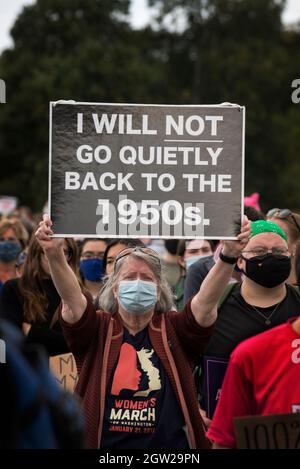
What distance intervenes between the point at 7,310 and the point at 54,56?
149 feet

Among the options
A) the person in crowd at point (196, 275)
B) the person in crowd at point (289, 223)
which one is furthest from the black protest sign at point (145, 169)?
the person in crowd at point (289, 223)

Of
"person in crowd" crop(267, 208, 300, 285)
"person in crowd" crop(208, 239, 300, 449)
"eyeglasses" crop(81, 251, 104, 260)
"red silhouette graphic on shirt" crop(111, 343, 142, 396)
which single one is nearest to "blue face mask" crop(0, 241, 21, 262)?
"eyeglasses" crop(81, 251, 104, 260)

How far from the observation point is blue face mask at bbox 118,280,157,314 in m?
4.80

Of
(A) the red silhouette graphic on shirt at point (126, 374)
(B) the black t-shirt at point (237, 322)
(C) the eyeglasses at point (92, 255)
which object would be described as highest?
(C) the eyeglasses at point (92, 255)

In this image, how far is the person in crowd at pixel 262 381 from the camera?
3.85 meters

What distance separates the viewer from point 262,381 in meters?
3.86

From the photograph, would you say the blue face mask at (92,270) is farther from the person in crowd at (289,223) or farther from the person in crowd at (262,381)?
the person in crowd at (262,381)

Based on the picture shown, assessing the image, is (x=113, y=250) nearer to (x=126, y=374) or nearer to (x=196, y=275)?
(x=196, y=275)

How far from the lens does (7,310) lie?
6223mm

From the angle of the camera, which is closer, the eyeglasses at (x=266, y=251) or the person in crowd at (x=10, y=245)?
the eyeglasses at (x=266, y=251)

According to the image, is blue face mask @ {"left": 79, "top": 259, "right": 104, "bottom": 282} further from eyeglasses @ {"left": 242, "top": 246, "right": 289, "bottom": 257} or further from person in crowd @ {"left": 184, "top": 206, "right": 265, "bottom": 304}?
eyeglasses @ {"left": 242, "top": 246, "right": 289, "bottom": 257}

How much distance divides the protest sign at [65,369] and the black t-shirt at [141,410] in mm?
1267

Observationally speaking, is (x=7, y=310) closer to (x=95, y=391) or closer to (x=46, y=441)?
(x=95, y=391)

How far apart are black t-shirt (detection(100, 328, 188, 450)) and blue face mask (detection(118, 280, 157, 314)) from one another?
0.26 meters
